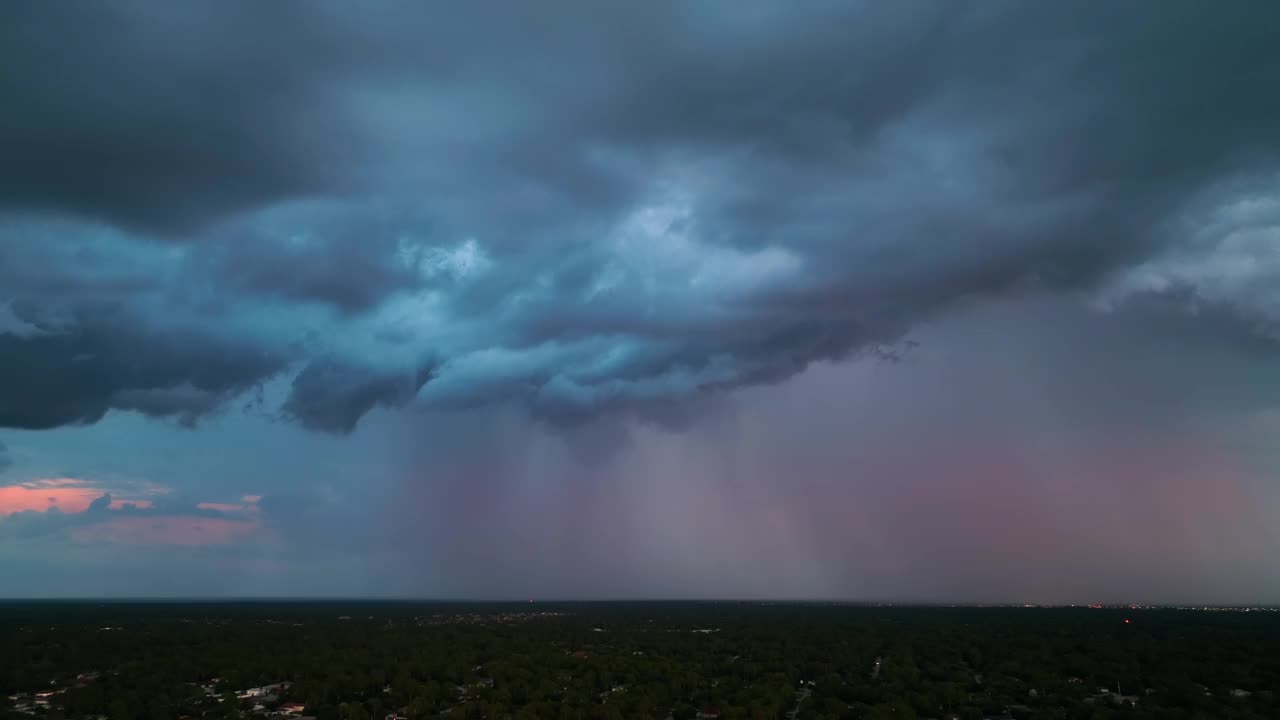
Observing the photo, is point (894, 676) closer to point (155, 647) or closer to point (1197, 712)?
point (1197, 712)

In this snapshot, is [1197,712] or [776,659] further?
[776,659]

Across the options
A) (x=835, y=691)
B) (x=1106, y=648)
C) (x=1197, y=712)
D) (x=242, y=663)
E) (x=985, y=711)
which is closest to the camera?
(x=1197, y=712)

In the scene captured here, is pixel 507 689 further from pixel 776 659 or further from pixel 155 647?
pixel 155 647

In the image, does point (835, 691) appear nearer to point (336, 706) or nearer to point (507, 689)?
point (507, 689)

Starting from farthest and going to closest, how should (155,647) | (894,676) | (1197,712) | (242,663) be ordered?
(155,647), (242,663), (894,676), (1197,712)

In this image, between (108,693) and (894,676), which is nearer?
(108,693)

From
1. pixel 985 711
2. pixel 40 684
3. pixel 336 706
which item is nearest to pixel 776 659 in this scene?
pixel 985 711

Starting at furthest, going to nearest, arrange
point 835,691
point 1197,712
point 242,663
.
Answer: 1. point 242,663
2. point 835,691
3. point 1197,712

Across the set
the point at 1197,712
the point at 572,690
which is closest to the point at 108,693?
the point at 572,690

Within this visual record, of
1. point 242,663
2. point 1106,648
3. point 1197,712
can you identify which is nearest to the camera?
point 1197,712
